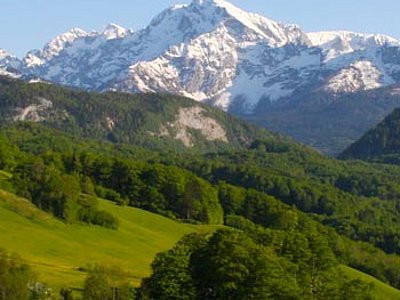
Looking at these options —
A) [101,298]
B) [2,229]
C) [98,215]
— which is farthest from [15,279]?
[98,215]

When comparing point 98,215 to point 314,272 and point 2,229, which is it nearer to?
point 2,229

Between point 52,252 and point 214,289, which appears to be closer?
point 214,289

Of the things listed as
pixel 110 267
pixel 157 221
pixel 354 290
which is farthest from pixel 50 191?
pixel 354 290

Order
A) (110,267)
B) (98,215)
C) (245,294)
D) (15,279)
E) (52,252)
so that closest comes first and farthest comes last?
1. (245,294)
2. (15,279)
3. (110,267)
4. (52,252)
5. (98,215)

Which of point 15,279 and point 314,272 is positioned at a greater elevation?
point 314,272

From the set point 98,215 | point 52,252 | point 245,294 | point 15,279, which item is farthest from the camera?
point 98,215

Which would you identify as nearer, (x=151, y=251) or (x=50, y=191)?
(x=151, y=251)

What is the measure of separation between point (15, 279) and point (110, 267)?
1531 cm

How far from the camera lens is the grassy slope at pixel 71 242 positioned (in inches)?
4483

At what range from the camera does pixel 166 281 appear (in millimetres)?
85312

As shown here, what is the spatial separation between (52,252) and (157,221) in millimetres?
49599

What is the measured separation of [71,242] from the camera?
135500 millimetres

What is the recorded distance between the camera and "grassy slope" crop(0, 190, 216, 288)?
374 feet

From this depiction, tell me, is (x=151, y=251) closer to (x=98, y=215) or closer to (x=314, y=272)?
(x=98, y=215)
